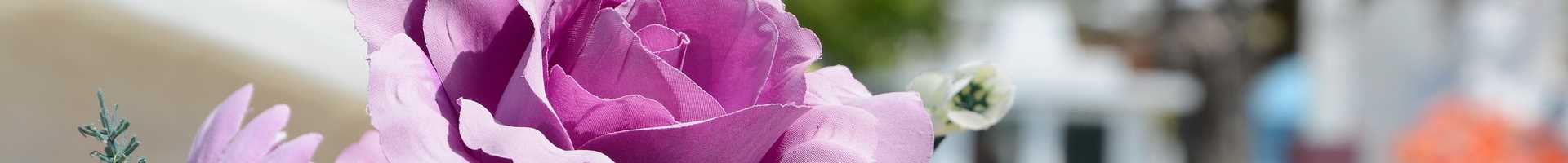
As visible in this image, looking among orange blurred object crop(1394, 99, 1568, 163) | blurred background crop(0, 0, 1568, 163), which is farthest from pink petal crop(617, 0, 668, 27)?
orange blurred object crop(1394, 99, 1568, 163)

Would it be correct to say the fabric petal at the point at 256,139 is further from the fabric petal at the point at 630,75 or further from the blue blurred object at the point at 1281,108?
the blue blurred object at the point at 1281,108

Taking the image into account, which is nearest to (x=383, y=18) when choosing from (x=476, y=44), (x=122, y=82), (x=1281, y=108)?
(x=476, y=44)

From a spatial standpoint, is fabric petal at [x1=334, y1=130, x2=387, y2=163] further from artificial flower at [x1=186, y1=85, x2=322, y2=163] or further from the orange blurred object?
the orange blurred object

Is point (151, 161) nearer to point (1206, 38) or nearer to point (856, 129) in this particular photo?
point (856, 129)

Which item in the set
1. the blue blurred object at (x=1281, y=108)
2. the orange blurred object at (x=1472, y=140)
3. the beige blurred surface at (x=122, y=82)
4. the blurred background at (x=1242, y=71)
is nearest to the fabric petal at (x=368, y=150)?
the beige blurred surface at (x=122, y=82)

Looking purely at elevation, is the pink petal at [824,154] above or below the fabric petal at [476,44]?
below

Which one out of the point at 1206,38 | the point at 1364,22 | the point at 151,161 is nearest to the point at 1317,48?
the point at 1364,22

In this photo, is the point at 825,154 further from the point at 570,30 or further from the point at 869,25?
the point at 869,25
